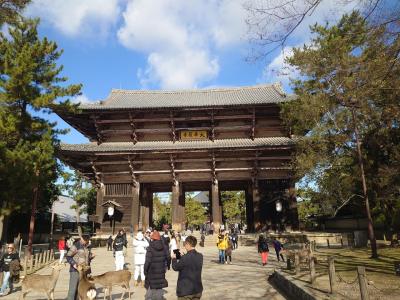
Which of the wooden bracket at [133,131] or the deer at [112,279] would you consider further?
the wooden bracket at [133,131]

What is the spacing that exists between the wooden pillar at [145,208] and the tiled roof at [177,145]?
3919 mm

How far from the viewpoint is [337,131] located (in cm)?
1731

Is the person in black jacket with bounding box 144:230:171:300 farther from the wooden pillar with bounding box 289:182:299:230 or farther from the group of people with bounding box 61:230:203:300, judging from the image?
the wooden pillar with bounding box 289:182:299:230

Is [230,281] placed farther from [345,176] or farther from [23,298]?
[345,176]

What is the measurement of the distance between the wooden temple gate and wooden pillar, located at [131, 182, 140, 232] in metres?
0.07

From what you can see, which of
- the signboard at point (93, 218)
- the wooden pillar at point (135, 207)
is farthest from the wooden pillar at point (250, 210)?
the signboard at point (93, 218)

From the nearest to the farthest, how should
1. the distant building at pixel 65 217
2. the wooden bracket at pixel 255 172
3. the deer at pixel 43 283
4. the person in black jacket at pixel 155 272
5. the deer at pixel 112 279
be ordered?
the person in black jacket at pixel 155 272 < the deer at pixel 112 279 < the deer at pixel 43 283 < the wooden bracket at pixel 255 172 < the distant building at pixel 65 217

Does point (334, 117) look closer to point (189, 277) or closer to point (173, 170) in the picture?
point (173, 170)

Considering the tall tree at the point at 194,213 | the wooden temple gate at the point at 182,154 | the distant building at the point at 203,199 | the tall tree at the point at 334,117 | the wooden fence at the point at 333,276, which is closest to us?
the wooden fence at the point at 333,276

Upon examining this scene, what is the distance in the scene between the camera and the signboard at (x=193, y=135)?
2580cm

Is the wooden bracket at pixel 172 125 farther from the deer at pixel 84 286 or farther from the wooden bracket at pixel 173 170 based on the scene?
the deer at pixel 84 286

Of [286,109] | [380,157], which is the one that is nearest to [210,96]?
[286,109]

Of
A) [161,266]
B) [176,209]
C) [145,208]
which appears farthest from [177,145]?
[161,266]

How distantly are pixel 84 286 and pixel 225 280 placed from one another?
5.27 m
